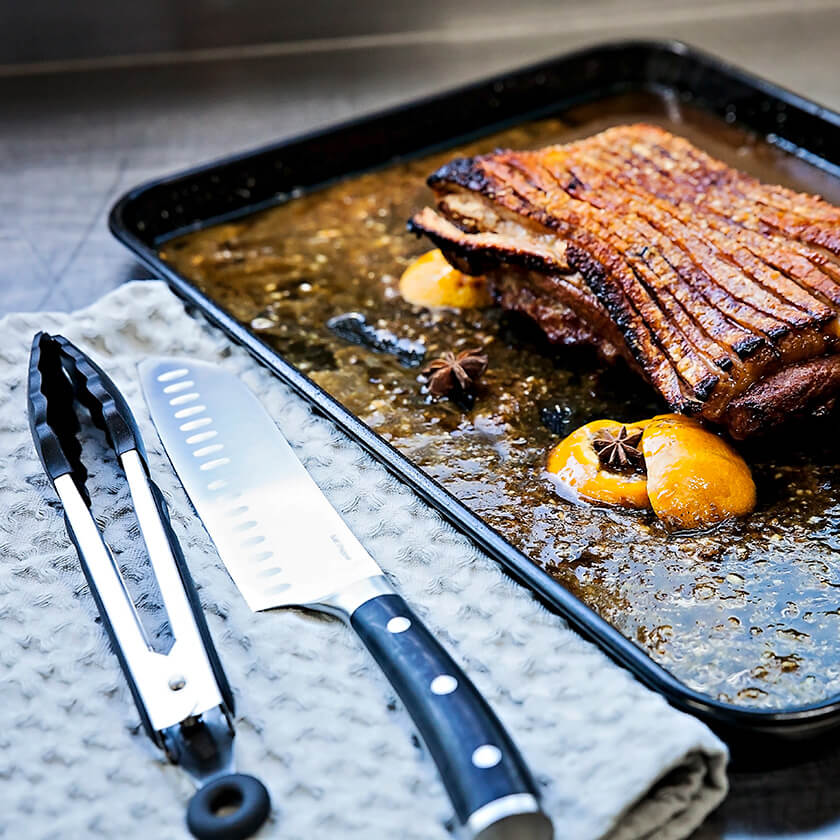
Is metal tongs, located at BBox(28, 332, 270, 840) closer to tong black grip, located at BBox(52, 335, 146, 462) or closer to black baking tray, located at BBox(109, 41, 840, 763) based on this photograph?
tong black grip, located at BBox(52, 335, 146, 462)

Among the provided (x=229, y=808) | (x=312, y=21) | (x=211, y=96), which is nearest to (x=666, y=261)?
(x=229, y=808)

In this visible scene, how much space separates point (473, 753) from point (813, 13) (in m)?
3.07

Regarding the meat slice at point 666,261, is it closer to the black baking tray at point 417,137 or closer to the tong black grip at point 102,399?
the black baking tray at point 417,137

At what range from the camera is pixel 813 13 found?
11.4 ft

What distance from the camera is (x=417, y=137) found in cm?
268

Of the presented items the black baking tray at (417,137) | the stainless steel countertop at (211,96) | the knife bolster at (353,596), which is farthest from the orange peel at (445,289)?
the knife bolster at (353,596)

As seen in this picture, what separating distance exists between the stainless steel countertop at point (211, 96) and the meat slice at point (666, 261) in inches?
32.1

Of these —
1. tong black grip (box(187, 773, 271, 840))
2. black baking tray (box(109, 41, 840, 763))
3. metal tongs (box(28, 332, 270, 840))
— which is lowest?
tong black grip (box(187, 773, 271, 840))

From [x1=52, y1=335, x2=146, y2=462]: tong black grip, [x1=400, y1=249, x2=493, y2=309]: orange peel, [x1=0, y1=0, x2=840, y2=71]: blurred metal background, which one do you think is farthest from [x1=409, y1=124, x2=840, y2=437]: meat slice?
[x1=0, y1=0, x2=840, y2=71]: blurred metal background

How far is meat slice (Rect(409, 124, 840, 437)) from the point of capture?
5.71ft

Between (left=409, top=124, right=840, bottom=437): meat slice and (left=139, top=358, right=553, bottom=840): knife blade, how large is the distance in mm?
590

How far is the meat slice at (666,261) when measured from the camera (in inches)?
68.5

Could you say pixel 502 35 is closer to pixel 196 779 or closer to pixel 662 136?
pixel 662 136

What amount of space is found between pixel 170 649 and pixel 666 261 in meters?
1.05
